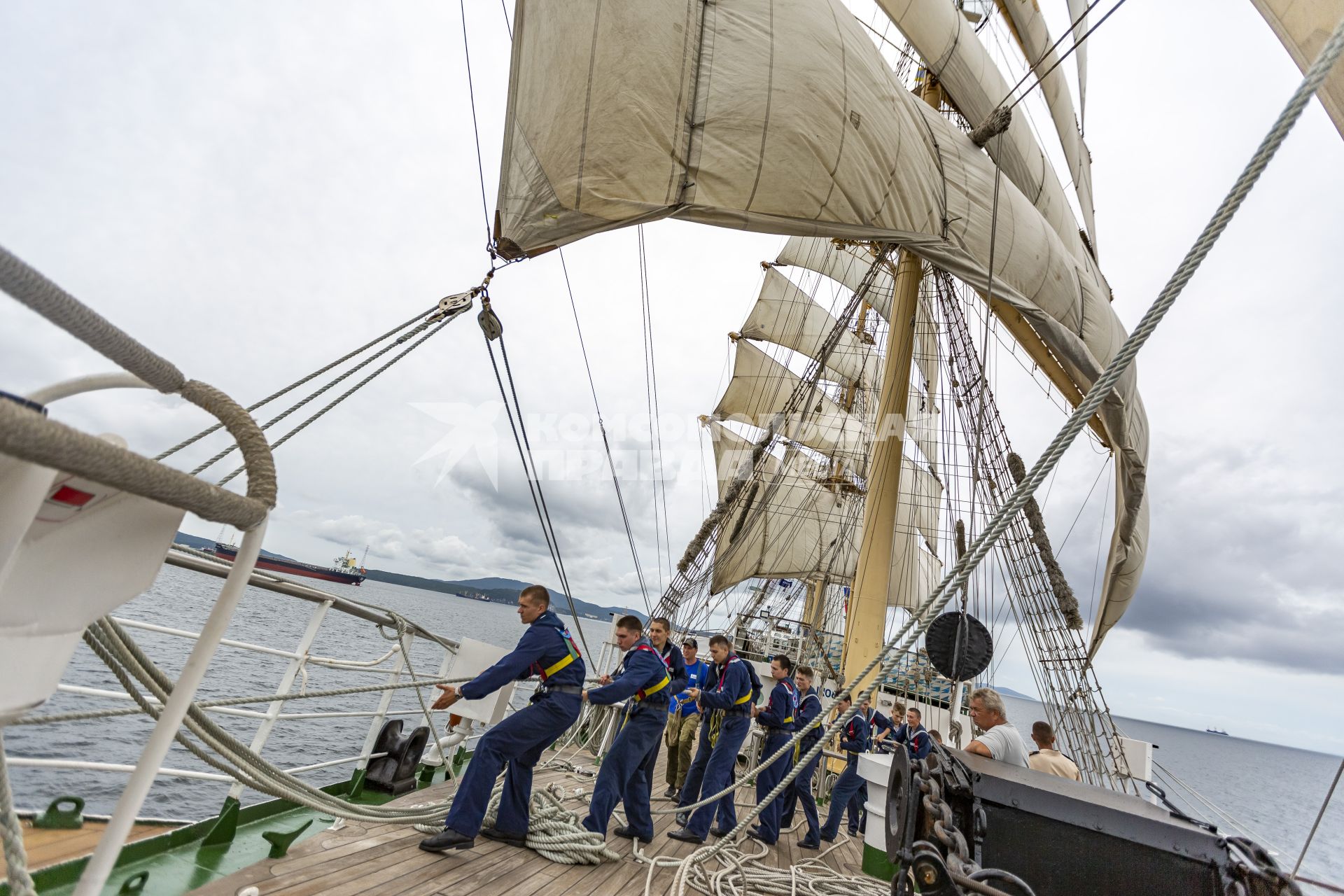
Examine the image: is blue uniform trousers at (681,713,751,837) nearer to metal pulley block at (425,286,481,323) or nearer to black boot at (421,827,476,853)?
black boot at (421,827,476,853)

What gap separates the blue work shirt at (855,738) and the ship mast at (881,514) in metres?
2.44

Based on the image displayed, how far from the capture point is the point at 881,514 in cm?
1100

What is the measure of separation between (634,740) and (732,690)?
1307 mm

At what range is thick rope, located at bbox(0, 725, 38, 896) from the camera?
103 centimetres

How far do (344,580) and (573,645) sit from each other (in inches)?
2880

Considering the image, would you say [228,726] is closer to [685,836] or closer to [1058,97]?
[685,836]

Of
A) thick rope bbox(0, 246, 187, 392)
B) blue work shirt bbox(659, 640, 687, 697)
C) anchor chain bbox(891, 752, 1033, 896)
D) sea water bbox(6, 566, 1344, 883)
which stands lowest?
sea water bbox(6, 566, 1344, 883)

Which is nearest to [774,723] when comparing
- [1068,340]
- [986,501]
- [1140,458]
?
[1068,340]

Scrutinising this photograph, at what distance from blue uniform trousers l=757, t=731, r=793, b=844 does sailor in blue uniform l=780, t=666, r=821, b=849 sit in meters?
0.14

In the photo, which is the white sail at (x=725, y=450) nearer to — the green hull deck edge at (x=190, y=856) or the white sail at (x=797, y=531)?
the white sail at (x=797, y=531)

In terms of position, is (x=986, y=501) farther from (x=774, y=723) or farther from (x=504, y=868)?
(x=504, y=868)

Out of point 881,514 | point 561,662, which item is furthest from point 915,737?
point 561,662

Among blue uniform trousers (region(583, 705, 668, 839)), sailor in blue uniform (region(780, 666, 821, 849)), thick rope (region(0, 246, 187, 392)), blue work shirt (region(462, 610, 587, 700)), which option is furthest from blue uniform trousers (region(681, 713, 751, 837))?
thick rope (region(0, 246, 187, 392))

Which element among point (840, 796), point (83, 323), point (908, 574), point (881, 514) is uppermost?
point (908, 574)
